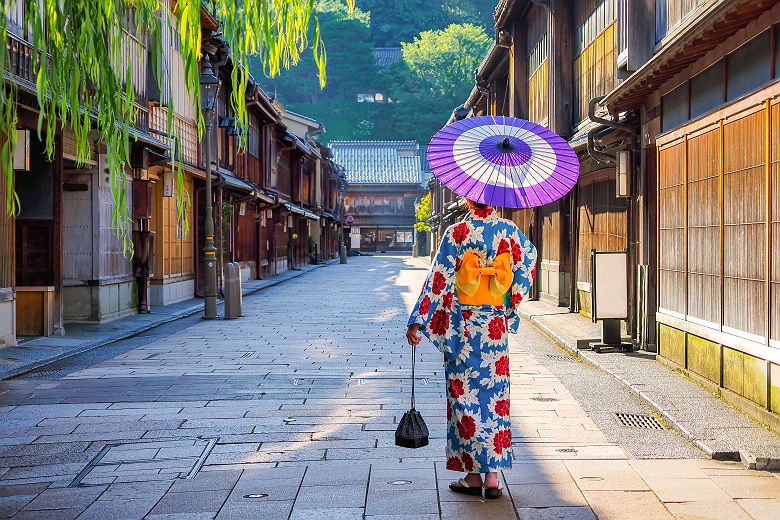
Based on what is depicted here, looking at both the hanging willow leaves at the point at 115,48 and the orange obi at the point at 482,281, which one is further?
the orange obi at the point at 482,281

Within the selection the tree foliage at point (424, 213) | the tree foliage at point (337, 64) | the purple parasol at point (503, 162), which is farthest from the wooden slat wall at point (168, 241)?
the tree foliage at point (337, 64)

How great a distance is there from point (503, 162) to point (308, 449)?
266 centimetres

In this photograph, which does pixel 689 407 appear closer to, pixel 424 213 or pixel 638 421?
pixel 638 421

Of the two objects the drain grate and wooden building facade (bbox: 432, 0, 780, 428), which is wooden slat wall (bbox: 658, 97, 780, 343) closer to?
wooden building facade (bbox: 432, 0, 780, 428)

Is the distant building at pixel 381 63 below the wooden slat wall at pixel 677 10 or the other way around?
the other way around

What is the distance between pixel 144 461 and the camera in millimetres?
6574

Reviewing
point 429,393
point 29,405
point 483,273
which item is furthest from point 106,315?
point 483,273

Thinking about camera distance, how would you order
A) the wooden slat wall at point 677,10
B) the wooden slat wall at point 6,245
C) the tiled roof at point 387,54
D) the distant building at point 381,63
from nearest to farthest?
the wooden slat wall at point 677,10
the wooden slat wall at point 6,245
the distant building at point 381,63
the tiled roof at point 387,54

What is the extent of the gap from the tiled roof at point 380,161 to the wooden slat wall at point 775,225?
8056cm

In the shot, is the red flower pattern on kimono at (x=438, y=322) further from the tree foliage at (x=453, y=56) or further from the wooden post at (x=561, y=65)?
the tree foliage at (x=453, y=56)

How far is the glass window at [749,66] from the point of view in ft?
26.2

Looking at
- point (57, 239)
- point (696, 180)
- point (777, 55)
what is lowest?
point (57, 239)

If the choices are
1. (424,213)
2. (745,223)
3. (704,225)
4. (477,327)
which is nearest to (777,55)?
(745,223)

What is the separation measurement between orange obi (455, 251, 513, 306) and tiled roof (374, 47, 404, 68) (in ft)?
323
